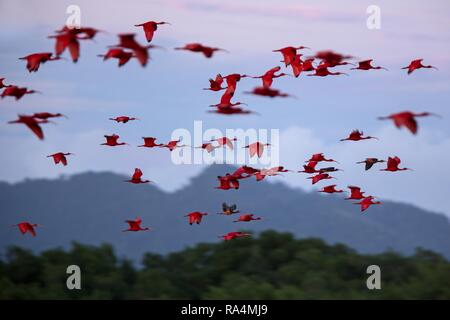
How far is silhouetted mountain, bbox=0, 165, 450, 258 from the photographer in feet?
187

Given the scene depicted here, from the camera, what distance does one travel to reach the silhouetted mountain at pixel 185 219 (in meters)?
57.1

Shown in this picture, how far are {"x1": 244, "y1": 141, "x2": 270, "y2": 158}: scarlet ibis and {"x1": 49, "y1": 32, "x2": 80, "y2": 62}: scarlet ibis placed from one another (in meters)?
2.07

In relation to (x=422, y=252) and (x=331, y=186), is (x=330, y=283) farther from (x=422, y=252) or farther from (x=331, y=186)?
(x=331, y=186)

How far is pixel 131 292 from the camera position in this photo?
56.9 feet

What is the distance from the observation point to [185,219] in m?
58.5

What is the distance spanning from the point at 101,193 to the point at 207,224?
7.83 metres

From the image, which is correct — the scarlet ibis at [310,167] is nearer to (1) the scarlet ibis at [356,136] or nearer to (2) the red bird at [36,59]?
(1) the scarlet ibis at [356,136]

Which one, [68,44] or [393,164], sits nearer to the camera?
[68,44]

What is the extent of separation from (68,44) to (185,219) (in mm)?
52336

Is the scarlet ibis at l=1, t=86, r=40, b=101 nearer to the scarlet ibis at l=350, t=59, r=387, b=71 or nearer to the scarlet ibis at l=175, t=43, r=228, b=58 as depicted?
the scarlet ibis at l=175, t=43, r=228, b=58

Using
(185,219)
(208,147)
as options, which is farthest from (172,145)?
(185,219)

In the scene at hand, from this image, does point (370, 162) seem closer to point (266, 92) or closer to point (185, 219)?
point (266, 92)

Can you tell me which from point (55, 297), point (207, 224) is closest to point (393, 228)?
point (207, 224)

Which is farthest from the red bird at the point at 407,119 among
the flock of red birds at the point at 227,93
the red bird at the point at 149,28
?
the red bird at the point at 149,28
